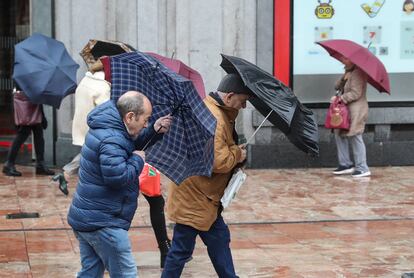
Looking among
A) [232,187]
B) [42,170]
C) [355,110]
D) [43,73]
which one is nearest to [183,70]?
[232,187]

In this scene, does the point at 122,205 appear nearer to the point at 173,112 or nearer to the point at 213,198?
the point at 173,112

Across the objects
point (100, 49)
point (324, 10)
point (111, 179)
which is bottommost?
point (111, 179)

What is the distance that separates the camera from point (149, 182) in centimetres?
660

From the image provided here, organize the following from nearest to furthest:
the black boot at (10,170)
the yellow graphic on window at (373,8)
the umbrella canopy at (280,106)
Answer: the umbrella canopy at (280,106), the black boot at (10,170), the yellow graphic on window at (373,8)

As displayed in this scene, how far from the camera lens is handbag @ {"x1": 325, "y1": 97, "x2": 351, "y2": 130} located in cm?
1145

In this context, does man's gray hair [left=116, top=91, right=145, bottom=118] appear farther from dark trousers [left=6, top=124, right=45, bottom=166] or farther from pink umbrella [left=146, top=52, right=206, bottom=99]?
dark trousers [left=6, top=124, right=45, bottom=166]

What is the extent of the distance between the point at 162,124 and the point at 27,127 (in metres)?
6.25

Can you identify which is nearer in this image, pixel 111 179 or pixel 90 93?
pixel 111 179

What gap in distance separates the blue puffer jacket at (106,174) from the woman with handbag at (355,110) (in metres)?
6.90

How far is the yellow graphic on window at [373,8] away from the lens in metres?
12.4

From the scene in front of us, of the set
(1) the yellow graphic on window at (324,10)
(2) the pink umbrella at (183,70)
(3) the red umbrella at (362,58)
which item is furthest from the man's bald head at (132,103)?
(1) the yellow graphic on window at (324,10)

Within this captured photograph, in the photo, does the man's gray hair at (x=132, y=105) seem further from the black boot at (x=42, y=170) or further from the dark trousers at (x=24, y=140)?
the black boot at (x=42, y=170)

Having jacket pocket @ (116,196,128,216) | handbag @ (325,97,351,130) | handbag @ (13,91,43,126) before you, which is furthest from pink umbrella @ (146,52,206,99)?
handbag @ (325,97,351,130)

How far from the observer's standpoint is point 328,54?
1229cm
